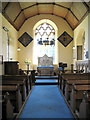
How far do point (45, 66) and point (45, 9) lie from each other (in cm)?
453

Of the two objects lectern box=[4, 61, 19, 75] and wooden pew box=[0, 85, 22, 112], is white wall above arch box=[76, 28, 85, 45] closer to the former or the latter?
lectern box=[4, 61, 19, 75]

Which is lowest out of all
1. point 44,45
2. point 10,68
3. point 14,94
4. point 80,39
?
point 14,94

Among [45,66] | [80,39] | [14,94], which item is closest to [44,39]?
[45,66]

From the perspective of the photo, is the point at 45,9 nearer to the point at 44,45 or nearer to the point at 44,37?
the point at 44,37

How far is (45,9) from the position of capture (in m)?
11.2

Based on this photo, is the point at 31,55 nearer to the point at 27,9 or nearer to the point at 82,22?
the point at 27,9

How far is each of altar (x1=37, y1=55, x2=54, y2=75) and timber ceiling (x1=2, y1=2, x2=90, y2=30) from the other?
10.9 feet

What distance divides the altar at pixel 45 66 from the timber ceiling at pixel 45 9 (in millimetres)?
3326

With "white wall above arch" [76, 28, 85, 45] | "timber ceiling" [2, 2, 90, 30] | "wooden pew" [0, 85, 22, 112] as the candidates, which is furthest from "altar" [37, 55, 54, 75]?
"wooden pew" [0, 85, 22, 112]

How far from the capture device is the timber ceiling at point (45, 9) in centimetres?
838

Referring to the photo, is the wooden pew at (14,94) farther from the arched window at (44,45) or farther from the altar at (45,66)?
the arched window at (44,45)

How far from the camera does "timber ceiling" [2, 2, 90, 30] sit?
8.38m

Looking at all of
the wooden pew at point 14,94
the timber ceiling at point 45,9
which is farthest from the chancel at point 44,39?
the wooden pew at point 14,94

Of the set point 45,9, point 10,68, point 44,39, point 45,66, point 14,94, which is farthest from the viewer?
point 44,39
